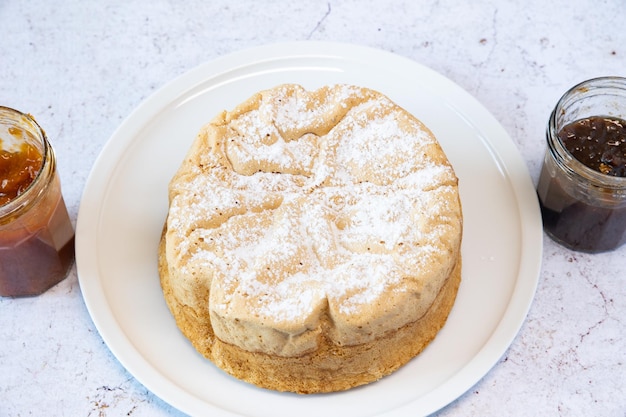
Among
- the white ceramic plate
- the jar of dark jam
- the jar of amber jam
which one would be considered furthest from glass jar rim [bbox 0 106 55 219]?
the jar of dark jam

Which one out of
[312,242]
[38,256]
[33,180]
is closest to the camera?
[312,242]

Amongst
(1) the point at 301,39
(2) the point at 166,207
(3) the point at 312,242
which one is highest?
(3) the point at 312,242

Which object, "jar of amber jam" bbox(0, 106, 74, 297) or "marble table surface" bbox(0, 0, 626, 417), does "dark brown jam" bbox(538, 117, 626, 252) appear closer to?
"marble table surface" bbox(0, 0, 626, 417)

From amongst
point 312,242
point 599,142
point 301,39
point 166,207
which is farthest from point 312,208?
point 301,39

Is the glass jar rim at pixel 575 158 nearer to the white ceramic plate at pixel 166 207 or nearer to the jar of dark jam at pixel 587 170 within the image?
the jar of dark jam at pixel 587 170

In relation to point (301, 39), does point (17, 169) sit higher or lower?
higher

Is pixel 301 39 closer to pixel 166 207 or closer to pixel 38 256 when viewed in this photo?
pixel 166 207
